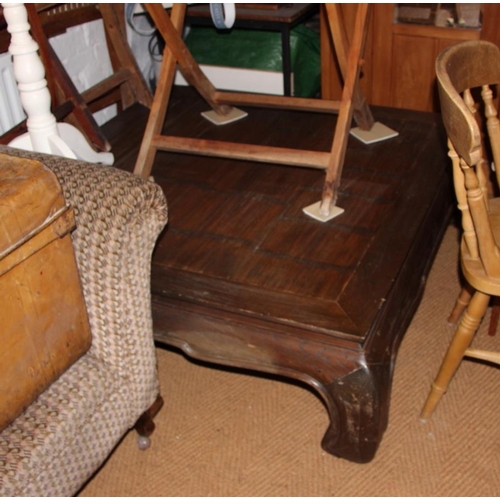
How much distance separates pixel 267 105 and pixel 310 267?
689 millimetres

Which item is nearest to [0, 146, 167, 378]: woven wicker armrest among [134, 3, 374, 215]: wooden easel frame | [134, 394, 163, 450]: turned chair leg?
[134, 394, 163, 450]: turned chair leg

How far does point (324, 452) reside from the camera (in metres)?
1.46

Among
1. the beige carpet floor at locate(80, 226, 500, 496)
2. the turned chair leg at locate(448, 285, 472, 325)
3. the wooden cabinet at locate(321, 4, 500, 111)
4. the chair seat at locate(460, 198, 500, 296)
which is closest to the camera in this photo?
the chair seat at locate(460, 198, 500, 296)

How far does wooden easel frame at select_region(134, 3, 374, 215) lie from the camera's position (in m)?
1.59

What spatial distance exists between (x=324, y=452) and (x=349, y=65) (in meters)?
0.93

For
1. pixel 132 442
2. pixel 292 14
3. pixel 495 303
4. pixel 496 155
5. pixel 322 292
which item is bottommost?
pixel 132 442

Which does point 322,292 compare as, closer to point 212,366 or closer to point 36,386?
point 212,366

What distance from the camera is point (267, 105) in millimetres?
1946

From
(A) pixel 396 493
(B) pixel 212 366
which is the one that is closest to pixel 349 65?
(B) pixel 212 366

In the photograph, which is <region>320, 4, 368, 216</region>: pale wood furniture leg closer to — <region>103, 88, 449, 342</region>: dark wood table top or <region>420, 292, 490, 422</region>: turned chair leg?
<region>103, 88, 449, 342</region>: dark wood table top

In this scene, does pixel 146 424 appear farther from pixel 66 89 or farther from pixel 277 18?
pixel 277 18

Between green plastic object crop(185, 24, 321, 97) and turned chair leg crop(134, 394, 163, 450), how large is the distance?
4.56 feet

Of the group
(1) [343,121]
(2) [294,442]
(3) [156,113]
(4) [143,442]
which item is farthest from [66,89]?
(2) [294,442]

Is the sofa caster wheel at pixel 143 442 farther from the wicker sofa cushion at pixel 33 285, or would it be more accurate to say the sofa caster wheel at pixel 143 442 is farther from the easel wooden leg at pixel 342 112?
the easel wooden leg at pixel 342 112
